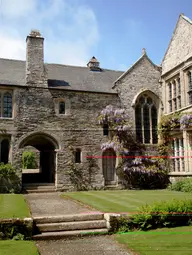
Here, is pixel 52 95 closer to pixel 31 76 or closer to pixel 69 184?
pixel 31 76

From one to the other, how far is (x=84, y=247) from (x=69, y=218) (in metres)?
1.74

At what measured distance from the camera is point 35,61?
18.9 m

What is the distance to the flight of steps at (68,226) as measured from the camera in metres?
7.88

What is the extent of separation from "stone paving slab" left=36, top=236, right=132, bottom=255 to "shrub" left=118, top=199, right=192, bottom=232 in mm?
846

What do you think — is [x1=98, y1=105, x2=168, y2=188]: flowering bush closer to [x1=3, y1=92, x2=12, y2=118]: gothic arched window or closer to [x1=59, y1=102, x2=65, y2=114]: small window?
[x1=59, y1=102, x2=65, y2=114]: small window

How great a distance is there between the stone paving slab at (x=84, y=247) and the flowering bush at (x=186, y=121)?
11046 millimetres

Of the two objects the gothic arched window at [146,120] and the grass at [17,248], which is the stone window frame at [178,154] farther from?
the grass at [17,248]

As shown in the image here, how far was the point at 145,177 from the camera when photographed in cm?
1948

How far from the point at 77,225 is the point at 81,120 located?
11276 mm

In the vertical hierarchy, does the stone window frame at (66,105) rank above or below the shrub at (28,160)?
above

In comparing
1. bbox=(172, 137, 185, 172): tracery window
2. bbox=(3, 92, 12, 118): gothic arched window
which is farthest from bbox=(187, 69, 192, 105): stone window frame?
bbox=(3, 92, 12, 118): gothic arched window

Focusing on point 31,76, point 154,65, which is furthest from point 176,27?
point 31,76

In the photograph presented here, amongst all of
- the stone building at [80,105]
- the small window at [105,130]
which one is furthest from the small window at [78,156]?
the small window at [105,130]

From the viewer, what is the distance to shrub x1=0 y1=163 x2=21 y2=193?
16906mm
